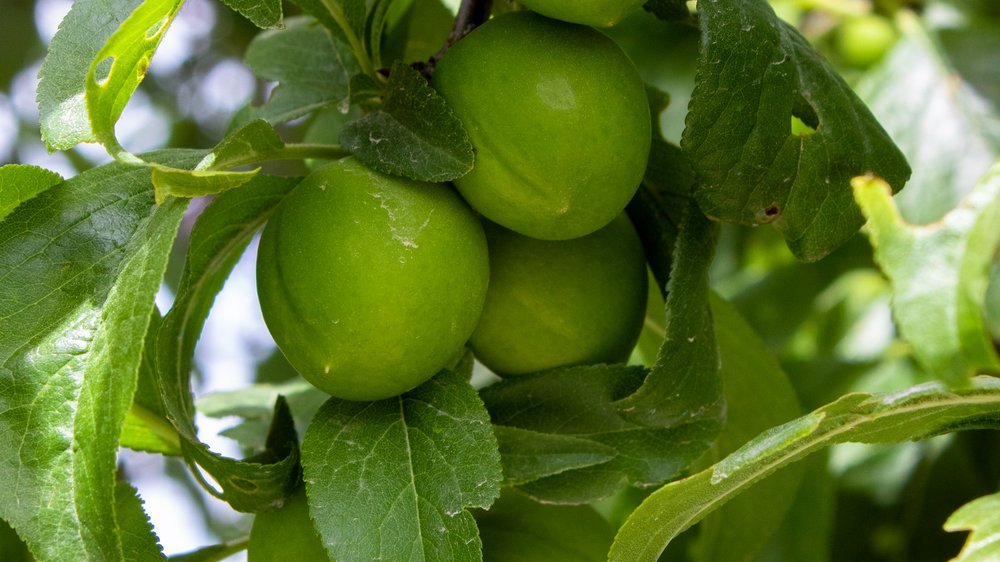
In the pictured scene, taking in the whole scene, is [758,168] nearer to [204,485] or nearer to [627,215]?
[627,215]

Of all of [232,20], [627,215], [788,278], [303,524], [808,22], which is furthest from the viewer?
[232,20]

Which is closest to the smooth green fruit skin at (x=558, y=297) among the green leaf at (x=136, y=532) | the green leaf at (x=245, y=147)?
the green leaf at (x=245, y=147)

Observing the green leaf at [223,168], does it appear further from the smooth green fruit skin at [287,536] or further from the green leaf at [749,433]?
the green leaf at [749,433]

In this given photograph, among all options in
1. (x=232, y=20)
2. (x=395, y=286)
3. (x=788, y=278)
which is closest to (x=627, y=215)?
(x=395, y=286)

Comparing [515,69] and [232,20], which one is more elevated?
[515,69]

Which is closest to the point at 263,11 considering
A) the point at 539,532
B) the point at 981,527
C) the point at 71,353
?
the point at 71,353

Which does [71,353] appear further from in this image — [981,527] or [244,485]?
[981,527]

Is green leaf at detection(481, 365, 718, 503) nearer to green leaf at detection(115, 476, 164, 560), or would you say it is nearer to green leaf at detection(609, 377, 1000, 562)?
green leaf at detection(609, 377, 1000, 562)
